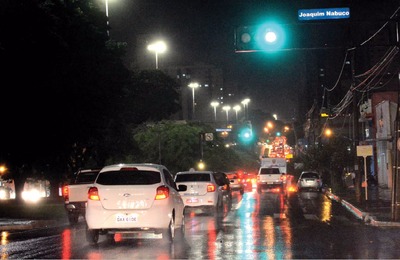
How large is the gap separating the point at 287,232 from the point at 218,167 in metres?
54.8

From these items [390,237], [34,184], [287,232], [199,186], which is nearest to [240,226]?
[287,232]

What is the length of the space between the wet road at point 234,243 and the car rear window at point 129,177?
1.42 meters

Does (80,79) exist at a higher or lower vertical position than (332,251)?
higher

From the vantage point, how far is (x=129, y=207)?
1573 centimetres

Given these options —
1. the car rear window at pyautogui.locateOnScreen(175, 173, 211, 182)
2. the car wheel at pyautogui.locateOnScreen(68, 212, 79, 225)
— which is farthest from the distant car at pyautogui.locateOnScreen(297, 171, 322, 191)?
the car wheel at pyautogui.locateOnScreen(68, 212, 79, 225)

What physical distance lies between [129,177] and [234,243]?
2.92 m

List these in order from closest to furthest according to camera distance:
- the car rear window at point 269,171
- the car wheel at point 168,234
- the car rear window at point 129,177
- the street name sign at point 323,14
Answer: the car wheel at point 168,234 < the car rear window at point 129,177 < the street name sign at point 323,14 < the car rear window at point 269,171

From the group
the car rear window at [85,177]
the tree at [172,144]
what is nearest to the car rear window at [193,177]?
the car rear window at [85,177]

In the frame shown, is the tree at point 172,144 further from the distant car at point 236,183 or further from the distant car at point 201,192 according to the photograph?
the distant car at point 201,192

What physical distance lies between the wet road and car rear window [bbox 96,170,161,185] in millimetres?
1418

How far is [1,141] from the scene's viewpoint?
28.1m

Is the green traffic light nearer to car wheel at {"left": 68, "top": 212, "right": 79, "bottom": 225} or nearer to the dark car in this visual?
car wheel at {"left": 68, "top": 212, "right": 79, "bottom": 225}

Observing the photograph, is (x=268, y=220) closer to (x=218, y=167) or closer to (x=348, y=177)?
(x=348, y=177)

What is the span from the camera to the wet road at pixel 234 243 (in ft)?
45.3
